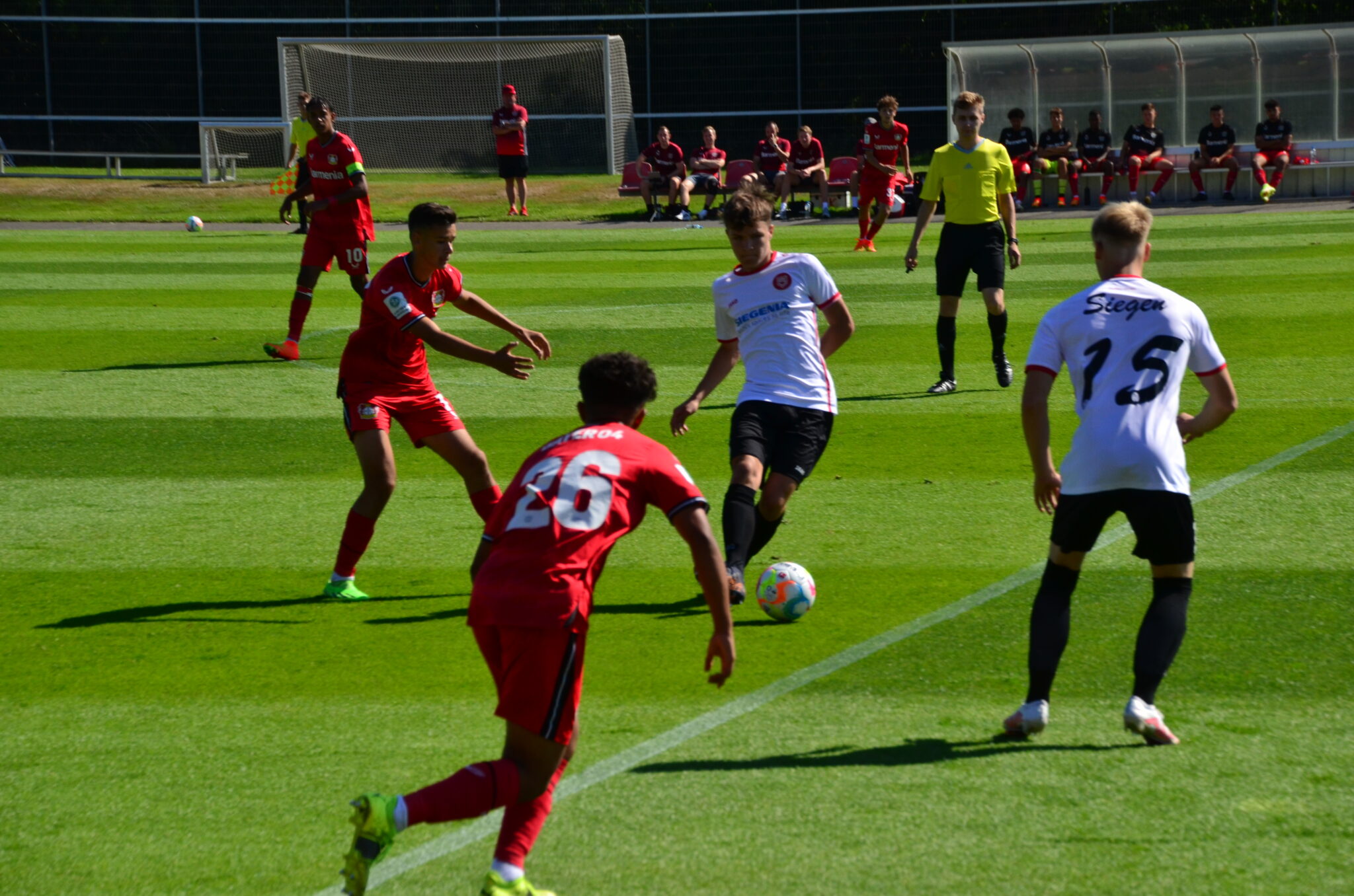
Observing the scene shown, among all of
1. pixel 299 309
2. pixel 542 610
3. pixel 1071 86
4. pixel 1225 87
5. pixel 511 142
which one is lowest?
pixel 542 610

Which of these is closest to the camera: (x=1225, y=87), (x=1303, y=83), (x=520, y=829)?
(x=520, y=829)

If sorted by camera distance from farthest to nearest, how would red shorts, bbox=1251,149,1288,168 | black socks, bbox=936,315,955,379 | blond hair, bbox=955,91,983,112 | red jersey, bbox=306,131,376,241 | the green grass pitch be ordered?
1. red shorts, bbox=1251,149,1288,168
2. red jersey, bbox=306,131,376,241
3. black socks, bbox=936,315,955,379
4. blond hair, bbox=955,91,983,112
5. the green grass pitch

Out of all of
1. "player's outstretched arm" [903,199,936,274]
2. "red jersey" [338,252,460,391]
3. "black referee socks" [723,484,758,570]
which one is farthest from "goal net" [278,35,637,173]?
"black referee socks" [723,484,758,570]

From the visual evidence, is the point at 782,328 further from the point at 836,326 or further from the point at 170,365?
the point at 170,365

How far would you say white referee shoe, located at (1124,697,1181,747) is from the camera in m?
4.86

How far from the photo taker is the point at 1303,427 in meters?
10.1

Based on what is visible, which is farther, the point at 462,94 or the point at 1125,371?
the point at 462,94

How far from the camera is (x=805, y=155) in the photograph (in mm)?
28656

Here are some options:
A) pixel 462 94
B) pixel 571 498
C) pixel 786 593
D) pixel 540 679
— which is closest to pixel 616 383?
pixel 571 498

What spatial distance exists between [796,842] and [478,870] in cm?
93

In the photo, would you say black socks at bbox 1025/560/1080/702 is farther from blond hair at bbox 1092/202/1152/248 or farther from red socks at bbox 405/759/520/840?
red socks at bbox 405/759/520/840

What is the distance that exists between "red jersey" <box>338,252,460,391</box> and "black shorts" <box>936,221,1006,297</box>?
5.30m

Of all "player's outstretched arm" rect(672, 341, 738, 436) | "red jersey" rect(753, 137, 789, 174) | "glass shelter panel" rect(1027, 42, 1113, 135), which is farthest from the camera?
"glass shelter panel" rect(1027, 42, 1113, 135)

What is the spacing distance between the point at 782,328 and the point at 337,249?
793cm
